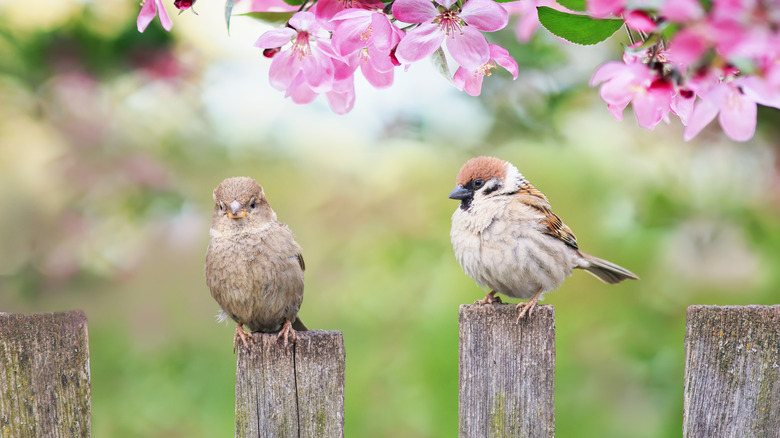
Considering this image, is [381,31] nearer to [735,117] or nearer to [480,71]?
[480,71]

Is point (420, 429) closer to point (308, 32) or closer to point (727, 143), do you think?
point (727, 143)

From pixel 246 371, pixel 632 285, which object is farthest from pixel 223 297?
pixel 632 285

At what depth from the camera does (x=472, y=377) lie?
172 cm

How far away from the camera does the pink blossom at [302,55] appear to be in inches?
49.7

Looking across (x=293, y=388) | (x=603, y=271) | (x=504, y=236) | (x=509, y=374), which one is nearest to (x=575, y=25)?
(x=509, y=374)

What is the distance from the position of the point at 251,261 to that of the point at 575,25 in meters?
1.40

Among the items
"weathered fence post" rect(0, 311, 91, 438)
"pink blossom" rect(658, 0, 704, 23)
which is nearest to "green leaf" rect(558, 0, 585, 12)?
"pink blossom" rect(658, 0, 704, 23)

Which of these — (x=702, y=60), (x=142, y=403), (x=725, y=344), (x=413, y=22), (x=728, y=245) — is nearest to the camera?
(x=702, y=60)

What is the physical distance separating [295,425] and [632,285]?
6.11 feet

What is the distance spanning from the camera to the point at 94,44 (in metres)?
3.33

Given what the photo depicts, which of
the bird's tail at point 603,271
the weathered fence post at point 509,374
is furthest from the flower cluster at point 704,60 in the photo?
the bird's tail at point 603,271

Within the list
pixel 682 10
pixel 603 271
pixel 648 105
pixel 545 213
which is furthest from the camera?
pixel 603 271

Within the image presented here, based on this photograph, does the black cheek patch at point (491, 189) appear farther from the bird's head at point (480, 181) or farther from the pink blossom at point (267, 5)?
the pink blossom at point (267, 5)

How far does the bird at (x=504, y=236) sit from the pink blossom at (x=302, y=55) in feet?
3.59
